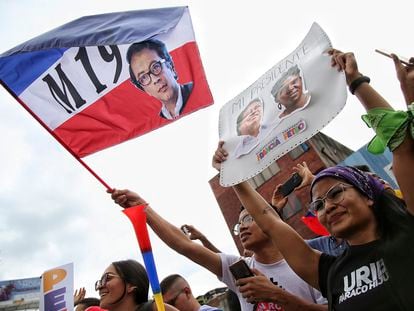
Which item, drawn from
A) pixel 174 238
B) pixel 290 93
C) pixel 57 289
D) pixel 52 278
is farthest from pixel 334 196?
pixel 52 278

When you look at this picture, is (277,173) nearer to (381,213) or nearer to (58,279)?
(58,279)

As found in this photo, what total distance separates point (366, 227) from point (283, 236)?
1.59 feet

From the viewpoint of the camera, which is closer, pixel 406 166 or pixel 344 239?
pixel 406 166

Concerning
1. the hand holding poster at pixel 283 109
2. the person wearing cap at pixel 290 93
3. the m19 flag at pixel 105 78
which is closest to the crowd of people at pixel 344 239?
the hand holding poster at pixel 283 109

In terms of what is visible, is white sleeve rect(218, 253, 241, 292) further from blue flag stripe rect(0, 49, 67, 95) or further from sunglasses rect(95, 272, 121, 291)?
blue flag stripe rect(0, 49, 67, 95)

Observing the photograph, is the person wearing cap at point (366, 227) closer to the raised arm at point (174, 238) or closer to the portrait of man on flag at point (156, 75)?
the raised arm at point (174, 238)

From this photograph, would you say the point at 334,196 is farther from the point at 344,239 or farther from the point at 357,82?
the point at 357,82

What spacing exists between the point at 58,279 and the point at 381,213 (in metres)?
4.81

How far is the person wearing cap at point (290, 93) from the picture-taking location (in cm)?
201

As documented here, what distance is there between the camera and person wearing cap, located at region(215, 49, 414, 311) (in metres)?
1.36

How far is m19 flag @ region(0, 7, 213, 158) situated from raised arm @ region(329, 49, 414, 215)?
1.49 m

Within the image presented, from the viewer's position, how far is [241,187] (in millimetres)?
2334

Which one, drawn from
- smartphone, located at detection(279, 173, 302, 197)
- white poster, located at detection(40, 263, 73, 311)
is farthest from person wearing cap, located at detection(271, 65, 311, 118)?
white poster, located at detection(40, 263, 73, 311)

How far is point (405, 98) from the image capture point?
1.58m
